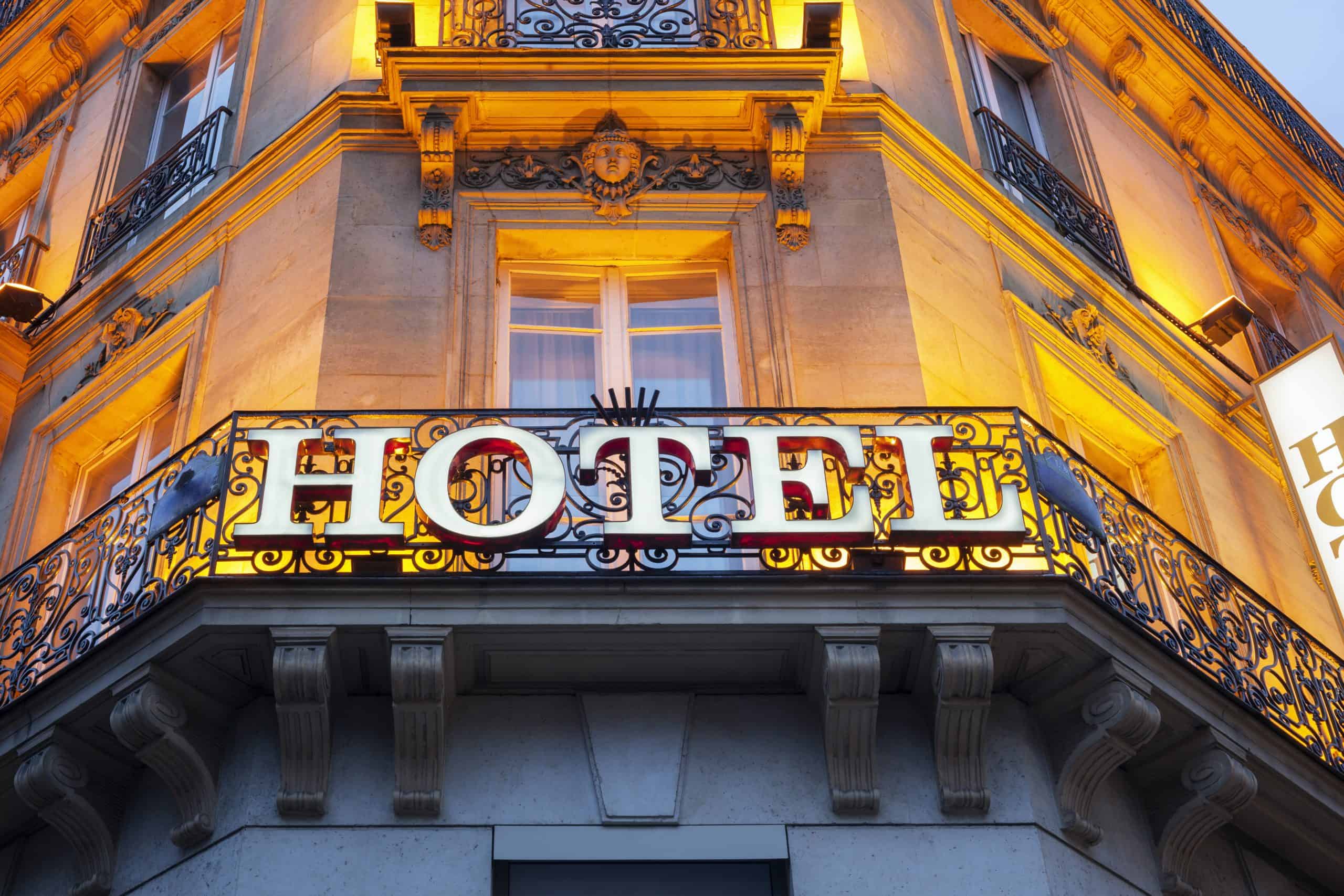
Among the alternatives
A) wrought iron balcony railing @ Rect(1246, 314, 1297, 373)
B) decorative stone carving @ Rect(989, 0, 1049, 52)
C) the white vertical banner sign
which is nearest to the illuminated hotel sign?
the white vertical banner sign

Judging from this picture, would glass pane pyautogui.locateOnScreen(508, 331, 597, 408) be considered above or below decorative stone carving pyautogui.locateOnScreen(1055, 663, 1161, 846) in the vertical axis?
above

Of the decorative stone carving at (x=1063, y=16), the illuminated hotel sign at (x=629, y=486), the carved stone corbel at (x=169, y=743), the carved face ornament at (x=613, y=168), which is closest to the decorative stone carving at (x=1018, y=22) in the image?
the decorative stone carving at (x=1063, y=16)

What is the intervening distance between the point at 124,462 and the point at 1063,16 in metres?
9.40

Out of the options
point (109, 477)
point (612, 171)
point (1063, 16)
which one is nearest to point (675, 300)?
point (612, 171)

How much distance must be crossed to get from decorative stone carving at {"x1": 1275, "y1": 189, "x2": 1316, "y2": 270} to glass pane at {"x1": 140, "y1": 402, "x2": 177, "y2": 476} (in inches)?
458

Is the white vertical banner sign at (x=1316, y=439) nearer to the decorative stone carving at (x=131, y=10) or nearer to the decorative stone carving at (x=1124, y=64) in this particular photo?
the decorative stone carving at (x=1124, y=64)

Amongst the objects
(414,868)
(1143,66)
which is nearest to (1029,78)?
(1143,66)

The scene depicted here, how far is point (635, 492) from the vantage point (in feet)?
28.9

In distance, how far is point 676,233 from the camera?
11.6 meters

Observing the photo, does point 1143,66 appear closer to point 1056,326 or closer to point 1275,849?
point 1056,326

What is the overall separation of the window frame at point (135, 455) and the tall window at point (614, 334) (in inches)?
100

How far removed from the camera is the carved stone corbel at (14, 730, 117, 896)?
866cm

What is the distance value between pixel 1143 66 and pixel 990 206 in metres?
4.94

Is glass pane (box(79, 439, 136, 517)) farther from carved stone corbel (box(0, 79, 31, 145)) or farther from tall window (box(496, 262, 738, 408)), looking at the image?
carved stone corbel (box(0, 79, 31, 145))
